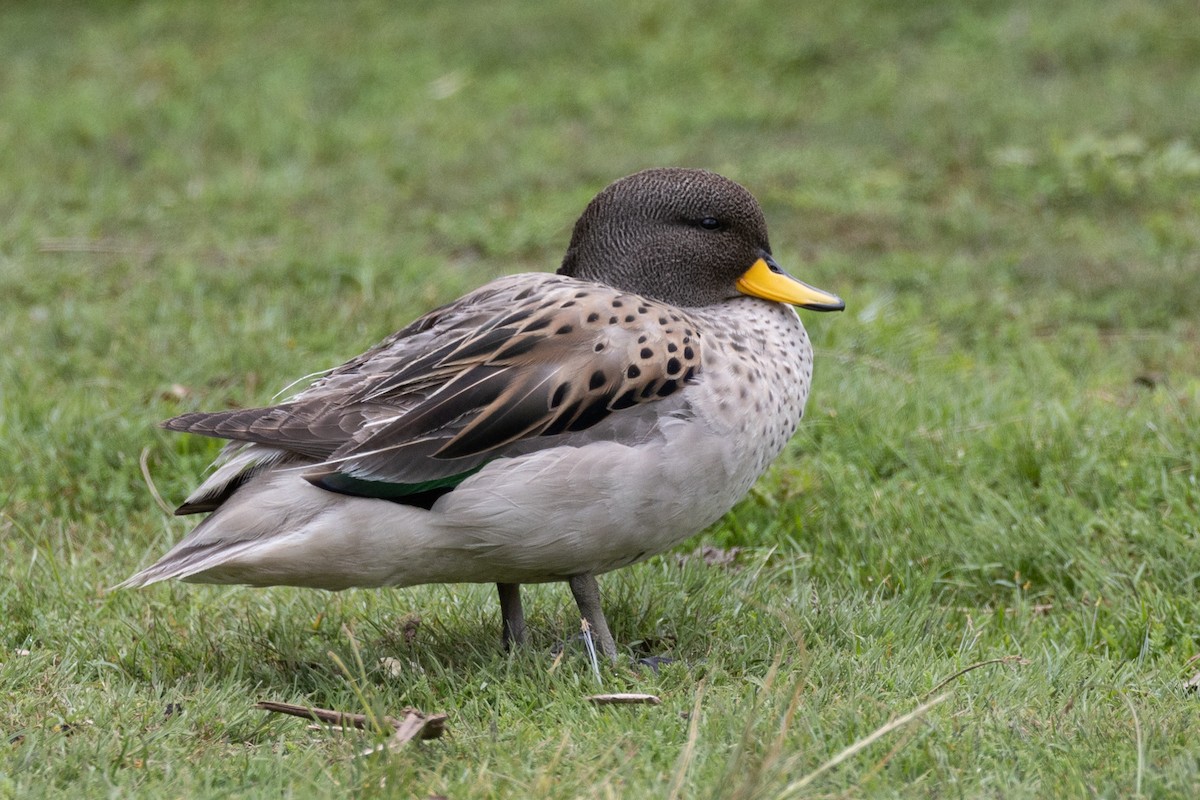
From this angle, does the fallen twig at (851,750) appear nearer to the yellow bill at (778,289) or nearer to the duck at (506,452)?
the duck at (506,452)

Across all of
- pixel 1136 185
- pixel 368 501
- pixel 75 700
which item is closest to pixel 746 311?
pixel 368 501

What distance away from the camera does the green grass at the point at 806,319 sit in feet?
10.0

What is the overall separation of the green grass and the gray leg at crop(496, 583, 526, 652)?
71 millimetres

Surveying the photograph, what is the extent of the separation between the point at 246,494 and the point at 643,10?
926cm

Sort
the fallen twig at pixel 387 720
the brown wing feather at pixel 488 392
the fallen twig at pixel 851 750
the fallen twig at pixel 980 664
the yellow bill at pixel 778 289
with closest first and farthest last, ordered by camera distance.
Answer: the fallen twig at pixel 851 750
the fallen twig at pixel 387 720
the fallen twig at pixel 980 664
the brown wing feather at pixel 488 392
the yellow bill at pixel 778 289

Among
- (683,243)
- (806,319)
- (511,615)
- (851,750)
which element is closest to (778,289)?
(683,243)

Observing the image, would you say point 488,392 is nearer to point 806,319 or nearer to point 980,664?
point 980,664

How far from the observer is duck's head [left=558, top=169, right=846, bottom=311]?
3.97 meters

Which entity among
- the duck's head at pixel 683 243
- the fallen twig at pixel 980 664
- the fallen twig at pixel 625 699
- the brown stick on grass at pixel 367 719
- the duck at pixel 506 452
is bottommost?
the fallen twig at pixel 980 664

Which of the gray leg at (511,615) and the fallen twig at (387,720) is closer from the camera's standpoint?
the fallen twig at (387,720)

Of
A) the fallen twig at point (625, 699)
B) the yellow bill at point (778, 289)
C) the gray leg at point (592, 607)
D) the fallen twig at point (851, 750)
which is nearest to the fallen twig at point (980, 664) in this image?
the fallen twig at point (851, 750)

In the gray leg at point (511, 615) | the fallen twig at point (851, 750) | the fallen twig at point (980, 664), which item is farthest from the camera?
the gray leg at point (511, 615)

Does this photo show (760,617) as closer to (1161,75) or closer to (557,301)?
(557,301)

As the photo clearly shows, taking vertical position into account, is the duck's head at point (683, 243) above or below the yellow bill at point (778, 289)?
above
